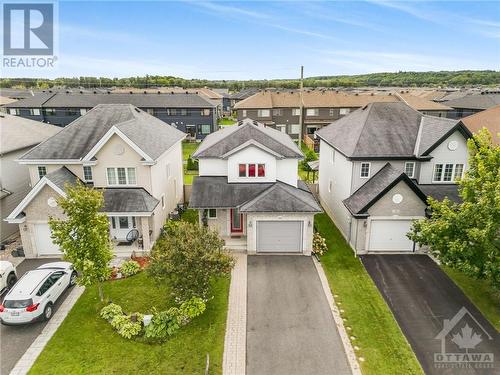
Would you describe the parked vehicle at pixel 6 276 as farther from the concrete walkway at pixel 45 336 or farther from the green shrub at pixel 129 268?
the green shrub at pixel 129 268

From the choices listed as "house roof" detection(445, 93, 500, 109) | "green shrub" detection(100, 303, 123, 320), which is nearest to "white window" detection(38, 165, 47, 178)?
"green shrub" detection(100, 303, 123, 320)

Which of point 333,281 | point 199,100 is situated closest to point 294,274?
point 333,281

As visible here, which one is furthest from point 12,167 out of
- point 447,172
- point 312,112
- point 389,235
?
point 312,112

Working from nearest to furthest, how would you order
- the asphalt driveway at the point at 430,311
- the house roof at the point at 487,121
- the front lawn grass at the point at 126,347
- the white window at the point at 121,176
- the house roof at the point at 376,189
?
the front lawn grass at the point at 126,347, the asphalt driveway at the point at 430,311, the house roof at the point at 376,189, the white window at the point at 121,176, the house roof at the point at 487,121

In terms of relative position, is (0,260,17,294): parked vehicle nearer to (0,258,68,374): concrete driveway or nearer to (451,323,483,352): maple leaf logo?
(0,258,68,374): concrete driveway

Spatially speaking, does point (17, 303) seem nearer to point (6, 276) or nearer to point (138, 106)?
point (6, 276)

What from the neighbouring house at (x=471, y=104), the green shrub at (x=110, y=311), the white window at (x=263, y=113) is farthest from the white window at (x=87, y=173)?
the neighbouring house at (x=471, y=104)
